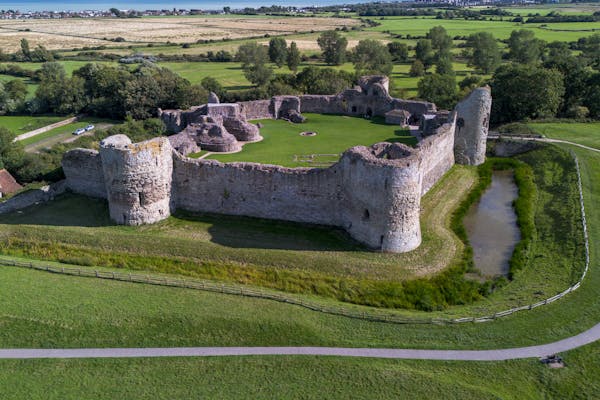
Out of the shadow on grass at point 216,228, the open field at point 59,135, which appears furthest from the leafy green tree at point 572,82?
the open field at point 59,135

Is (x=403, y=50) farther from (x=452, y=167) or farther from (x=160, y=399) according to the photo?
(x=160, y=399)

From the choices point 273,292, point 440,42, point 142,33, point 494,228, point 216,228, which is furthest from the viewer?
point 142,33

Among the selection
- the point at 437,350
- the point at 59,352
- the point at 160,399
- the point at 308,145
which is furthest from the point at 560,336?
the point at 308,145

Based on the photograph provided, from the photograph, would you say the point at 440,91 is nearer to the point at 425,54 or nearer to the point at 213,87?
the point at 213,87

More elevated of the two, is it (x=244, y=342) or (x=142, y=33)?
(x=142, y=33)

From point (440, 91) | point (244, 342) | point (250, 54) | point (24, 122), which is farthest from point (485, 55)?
point (244, 342)

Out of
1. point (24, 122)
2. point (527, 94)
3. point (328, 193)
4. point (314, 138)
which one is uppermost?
point (527, 94)

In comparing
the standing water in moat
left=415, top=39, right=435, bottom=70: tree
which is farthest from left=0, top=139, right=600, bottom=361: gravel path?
left=415, top=39, right=435, bottom=70: tree
